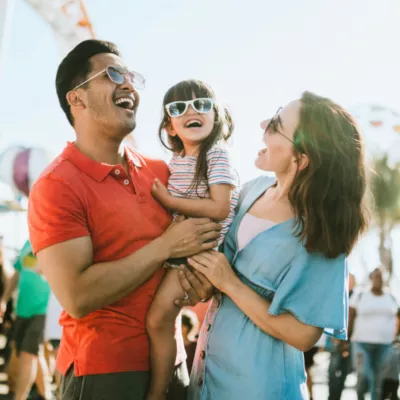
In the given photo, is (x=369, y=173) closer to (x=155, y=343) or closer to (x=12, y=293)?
(x=155, y=343)

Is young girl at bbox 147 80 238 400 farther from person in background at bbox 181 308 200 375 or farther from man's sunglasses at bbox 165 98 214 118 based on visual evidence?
person in background at bbox 181 308 200 375

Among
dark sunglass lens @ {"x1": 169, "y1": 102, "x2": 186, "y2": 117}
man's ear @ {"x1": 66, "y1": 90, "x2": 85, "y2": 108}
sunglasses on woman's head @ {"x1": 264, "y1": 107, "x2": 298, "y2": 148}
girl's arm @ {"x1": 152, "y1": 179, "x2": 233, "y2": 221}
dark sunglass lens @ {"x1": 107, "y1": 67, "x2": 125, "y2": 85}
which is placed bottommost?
girl's arm @ {"x1": 152, "y1": 179, "x2": 233, "y2": 221}

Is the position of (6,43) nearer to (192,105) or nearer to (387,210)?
(192,105)

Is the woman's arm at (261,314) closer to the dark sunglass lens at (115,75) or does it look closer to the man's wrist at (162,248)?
the man's wrist at (162,248)

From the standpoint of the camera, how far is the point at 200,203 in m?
2.39

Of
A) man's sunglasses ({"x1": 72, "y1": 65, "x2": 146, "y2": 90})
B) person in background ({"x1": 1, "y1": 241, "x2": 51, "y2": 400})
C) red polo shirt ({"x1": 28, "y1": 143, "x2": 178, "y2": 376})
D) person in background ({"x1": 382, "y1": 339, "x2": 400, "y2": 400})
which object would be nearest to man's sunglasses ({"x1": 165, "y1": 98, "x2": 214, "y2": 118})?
man's sunglasses ({"x1": 72, "y1": 65, "x2": 146, "y2": 90})

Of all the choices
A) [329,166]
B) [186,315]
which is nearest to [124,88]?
[329,166]

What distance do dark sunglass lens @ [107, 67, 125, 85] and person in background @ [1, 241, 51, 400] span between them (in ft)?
13.0

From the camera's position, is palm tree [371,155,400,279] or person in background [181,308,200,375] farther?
palm tree [371,155,400,279]

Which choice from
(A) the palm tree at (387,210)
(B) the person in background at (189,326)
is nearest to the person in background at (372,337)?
(B) the person in background at (189,326)

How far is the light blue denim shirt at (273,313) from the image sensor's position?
7.25ft

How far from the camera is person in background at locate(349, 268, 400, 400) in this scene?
6.38m

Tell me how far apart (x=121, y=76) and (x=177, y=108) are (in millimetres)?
294

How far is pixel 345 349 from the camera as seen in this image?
22.1 ft
